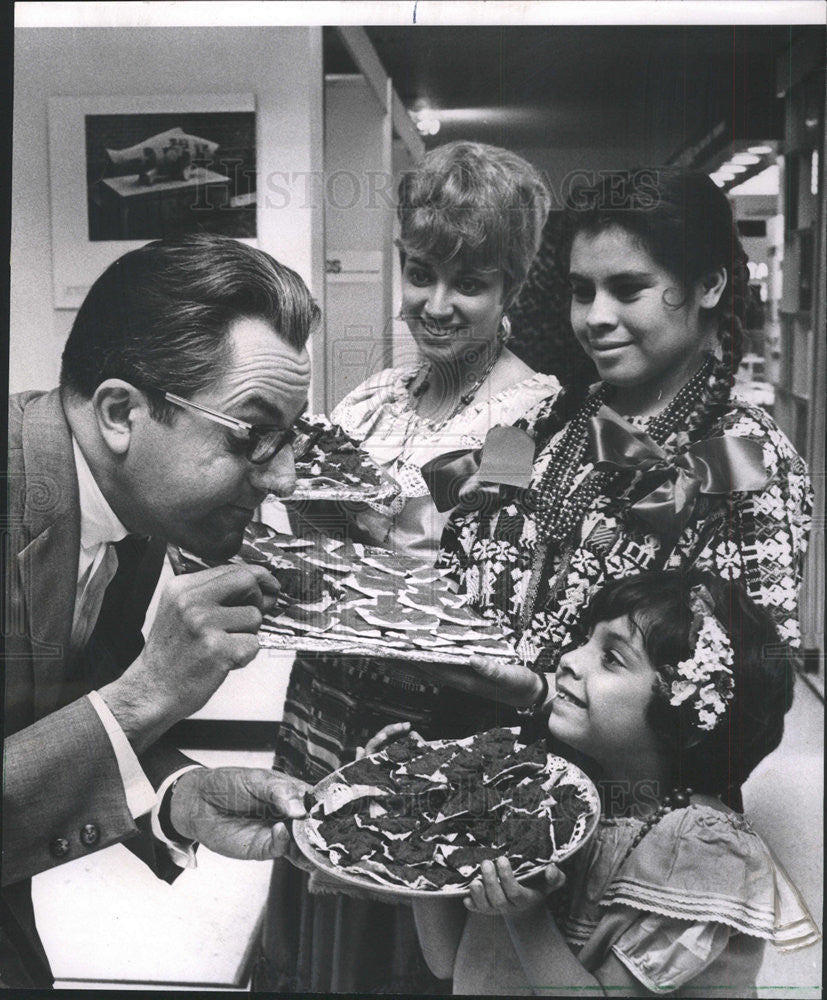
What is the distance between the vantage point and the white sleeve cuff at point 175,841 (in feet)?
9.92

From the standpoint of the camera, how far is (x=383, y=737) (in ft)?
9.78

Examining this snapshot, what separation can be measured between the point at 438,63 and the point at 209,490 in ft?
3.82

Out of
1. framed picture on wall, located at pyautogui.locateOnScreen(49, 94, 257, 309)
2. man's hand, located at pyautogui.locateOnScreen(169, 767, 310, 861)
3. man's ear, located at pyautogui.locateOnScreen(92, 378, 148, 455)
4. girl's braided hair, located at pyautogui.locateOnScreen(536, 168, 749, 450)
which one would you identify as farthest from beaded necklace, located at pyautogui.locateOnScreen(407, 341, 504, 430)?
man's hand, located at pyautogui.locateOnScreen(169, 767, 310, 861)

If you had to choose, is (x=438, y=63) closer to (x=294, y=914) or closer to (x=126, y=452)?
(x=126, y=452)

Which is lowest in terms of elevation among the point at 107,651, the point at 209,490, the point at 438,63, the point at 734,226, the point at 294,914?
the point at 294,914

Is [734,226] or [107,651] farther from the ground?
[734,226]

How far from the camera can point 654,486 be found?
2900 millimetres

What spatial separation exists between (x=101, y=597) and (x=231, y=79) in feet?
4.28

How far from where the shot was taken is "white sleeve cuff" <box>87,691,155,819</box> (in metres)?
2.99

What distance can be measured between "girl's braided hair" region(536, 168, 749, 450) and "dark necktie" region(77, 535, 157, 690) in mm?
1309

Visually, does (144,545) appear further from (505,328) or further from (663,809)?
(663,809)

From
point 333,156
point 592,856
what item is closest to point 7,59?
point 333,156

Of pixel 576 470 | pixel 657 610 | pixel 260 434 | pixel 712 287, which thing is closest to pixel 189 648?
pixel 260 434

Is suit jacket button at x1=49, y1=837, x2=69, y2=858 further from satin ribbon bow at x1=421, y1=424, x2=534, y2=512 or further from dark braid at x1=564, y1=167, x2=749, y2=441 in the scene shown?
dark braid at x1=564, y1=167, x2=749, y2=441
